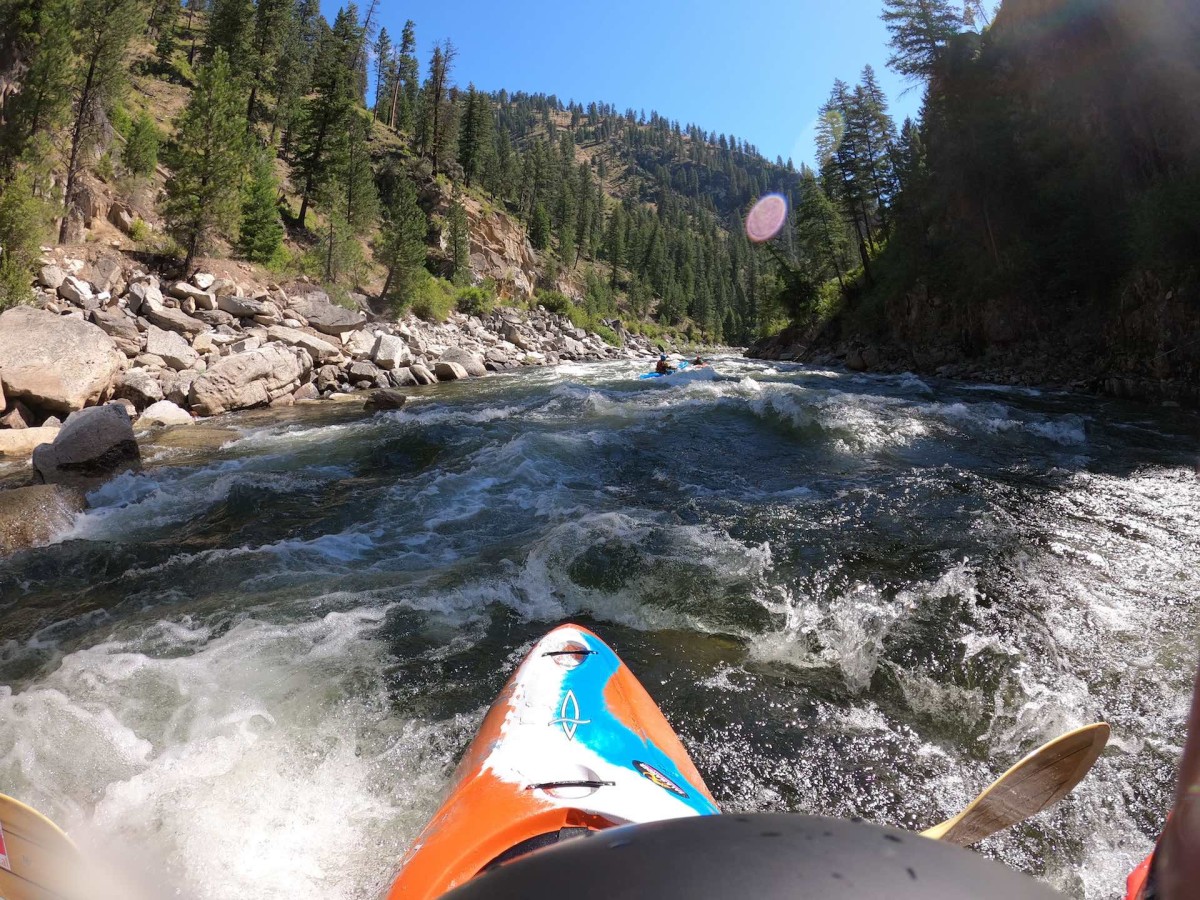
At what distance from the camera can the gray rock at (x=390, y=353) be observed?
719 inches

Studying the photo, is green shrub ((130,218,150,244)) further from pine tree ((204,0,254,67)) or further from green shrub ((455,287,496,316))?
pine tree ((204,0,254,67))

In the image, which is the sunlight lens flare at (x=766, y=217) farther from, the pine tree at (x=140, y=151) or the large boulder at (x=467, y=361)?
the pine tree at (x=140, y=151)

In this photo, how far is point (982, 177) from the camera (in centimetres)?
1998

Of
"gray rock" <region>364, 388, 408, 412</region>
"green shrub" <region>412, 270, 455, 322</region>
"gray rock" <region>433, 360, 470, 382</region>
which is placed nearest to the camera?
"gray rock" <region>364, 388, 408, 412</region>

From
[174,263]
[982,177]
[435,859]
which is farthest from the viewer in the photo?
[982,177]

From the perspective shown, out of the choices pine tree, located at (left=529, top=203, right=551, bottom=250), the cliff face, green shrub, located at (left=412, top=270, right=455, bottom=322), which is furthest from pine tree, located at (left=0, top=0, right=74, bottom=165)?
pine tree, located at (left=529, top=203, right=551, bottom=250)

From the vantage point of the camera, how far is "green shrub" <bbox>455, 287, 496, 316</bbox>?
34.5 metres

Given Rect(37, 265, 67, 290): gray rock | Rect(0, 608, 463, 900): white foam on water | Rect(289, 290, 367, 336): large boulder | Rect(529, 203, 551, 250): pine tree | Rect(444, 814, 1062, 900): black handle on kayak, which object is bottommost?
Rect(0, 608, 463, 900): white foam on water

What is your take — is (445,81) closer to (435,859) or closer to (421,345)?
(421,345)

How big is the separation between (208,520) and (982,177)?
24718 millimetres

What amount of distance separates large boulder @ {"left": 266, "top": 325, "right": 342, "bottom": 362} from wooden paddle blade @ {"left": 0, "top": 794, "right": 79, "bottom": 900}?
51.7ft

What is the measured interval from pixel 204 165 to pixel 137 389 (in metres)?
11.0

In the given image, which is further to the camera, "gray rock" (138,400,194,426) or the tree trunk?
the tree trunk

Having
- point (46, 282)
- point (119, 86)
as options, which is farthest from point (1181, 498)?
point (119, 86)
